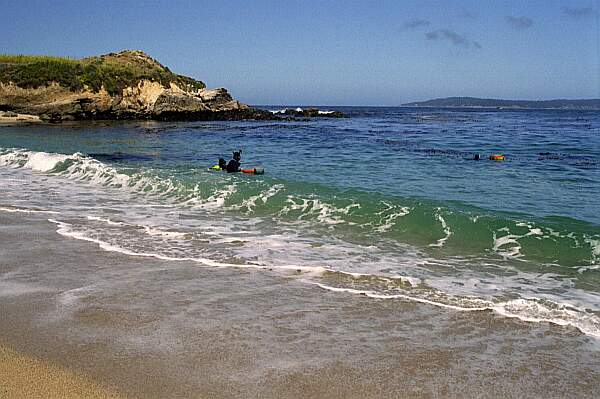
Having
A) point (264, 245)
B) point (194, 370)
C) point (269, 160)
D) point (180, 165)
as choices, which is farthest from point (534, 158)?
point (194, 370)

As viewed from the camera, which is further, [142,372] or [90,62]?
[90,62]

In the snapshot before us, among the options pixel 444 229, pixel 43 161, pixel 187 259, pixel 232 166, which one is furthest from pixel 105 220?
pixel 43 161

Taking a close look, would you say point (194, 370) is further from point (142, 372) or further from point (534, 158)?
point (534, 158)

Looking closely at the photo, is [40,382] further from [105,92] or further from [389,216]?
[105,92]

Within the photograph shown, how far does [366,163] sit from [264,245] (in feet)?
37.9

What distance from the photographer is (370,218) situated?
11.0 metres

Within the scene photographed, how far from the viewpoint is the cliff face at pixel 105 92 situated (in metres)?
49.0

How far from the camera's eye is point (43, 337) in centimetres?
504

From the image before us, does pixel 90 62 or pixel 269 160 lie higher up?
pixel 90 62

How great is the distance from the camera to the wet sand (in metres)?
4.32

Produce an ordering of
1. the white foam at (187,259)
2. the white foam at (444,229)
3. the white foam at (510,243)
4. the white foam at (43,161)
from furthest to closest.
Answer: the white foam at (43,161) < the white foam at (444,229) < the white foam at (510,243) < the white foam at (187,259)

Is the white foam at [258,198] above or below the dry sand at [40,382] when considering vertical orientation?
above

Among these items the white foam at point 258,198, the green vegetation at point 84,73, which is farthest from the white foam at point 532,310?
the green vegetation at point 84,73

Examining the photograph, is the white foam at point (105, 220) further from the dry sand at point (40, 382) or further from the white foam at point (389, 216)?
the dry sand at point (40, 382)
